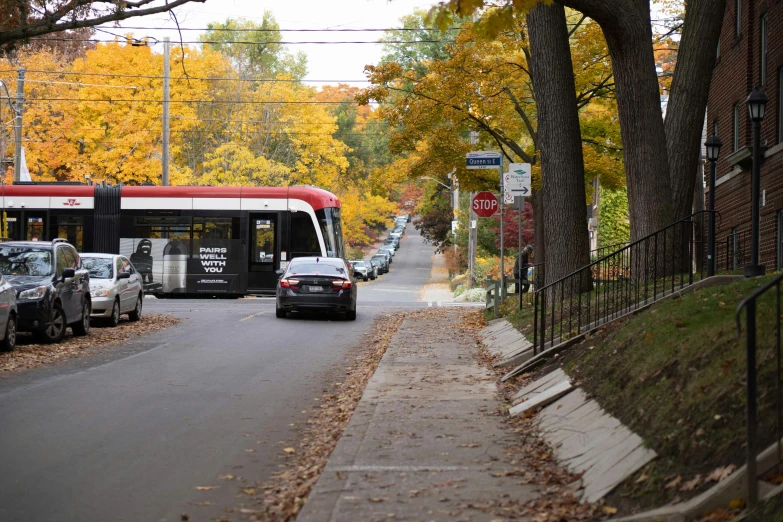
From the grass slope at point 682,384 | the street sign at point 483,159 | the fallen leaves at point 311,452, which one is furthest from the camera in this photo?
the street sign at point 483,159

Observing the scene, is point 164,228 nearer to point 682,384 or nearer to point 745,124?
point 745,124

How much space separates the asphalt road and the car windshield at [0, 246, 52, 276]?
235 cm

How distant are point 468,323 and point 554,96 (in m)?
6.31

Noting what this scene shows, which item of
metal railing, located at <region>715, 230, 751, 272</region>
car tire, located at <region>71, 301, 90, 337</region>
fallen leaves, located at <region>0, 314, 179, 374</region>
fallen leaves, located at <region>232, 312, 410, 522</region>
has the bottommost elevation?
fallen leaves, located at <region>232, 312, 410, 522</region>

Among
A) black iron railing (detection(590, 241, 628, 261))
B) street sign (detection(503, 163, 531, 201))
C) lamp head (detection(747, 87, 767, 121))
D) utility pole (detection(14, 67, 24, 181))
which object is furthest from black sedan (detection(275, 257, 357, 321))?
utility pole (detection(14, 67, 24, 181))

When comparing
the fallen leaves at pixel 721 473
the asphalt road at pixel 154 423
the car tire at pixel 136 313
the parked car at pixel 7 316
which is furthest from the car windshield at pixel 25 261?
the fallen leaves at pixel 721 473

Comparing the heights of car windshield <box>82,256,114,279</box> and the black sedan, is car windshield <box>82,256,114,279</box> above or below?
above

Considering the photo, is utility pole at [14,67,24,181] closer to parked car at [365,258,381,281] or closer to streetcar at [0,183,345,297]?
streetcar at [0,183,345,297]

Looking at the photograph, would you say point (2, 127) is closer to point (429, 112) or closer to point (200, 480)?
point (429, 112)

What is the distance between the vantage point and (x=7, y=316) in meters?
16.0

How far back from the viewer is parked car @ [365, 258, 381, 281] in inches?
2756

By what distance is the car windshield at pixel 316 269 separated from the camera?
2447cm

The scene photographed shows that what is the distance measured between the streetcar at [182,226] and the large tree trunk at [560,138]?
16365mm

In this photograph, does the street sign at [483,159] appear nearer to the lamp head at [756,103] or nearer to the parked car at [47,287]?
the lamp head at [756,103]
